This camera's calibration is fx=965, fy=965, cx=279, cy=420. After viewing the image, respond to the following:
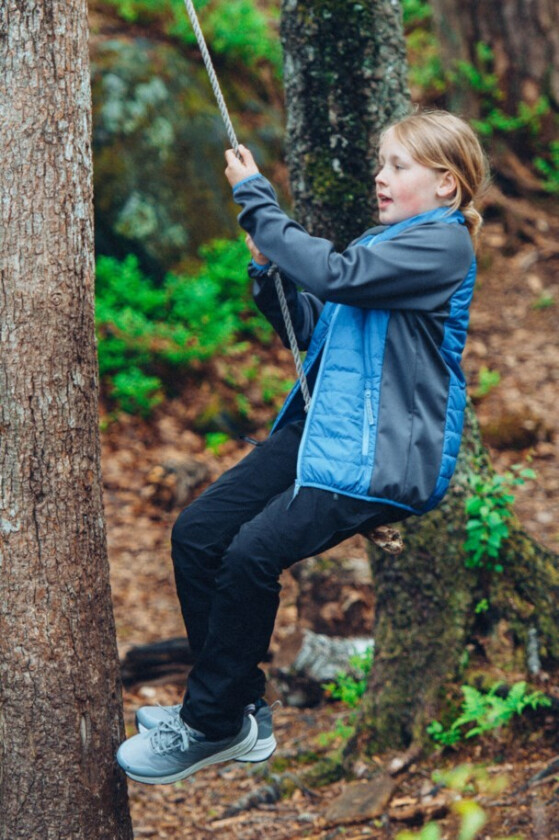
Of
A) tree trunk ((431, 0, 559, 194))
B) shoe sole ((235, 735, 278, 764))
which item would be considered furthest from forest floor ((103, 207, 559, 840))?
tree trunk ((431, 0, 559, 194))

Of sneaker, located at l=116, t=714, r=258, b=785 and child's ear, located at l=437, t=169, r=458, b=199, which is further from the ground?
child's ear, located at l=437, t=169, r=458, b=199

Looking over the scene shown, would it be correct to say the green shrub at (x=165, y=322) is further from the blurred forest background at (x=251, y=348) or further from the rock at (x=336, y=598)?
the rock at (x=336, y=598)

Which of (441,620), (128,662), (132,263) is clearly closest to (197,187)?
(132,263)

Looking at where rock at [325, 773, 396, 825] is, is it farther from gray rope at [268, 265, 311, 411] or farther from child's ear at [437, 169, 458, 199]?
child's ear at [437, 169, 458, 199]

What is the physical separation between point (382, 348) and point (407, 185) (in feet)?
1.82

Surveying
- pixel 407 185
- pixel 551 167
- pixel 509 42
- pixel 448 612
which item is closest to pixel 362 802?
pixel 448 612

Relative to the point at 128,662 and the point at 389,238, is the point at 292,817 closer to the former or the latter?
the point at 128,662

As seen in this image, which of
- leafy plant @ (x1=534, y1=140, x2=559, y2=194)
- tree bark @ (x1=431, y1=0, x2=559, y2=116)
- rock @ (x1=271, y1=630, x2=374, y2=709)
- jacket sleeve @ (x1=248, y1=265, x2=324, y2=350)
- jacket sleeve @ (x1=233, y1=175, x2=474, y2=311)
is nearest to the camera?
jacket sleeve @ (x1=233, y1=175, x2=474, y2=311)

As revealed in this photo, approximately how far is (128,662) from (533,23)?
8235 mm

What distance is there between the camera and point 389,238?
3066 millimetres

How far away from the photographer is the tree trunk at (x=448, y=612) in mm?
4461

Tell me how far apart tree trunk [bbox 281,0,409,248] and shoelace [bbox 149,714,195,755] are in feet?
7.42

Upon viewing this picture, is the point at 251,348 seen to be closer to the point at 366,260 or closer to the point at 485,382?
the point at 485,382

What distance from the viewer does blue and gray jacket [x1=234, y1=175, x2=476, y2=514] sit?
2920mm
